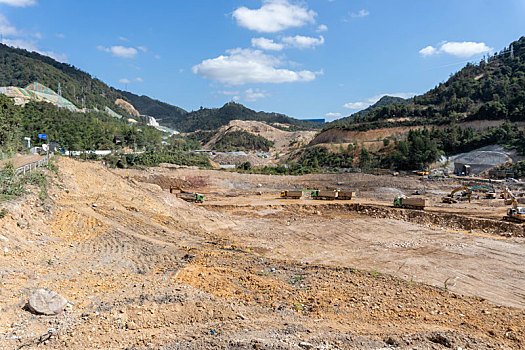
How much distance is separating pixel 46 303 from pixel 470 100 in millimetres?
81994

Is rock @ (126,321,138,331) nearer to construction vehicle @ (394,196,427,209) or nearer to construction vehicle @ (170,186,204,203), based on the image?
construction vehicle @ (170,186,204,203)

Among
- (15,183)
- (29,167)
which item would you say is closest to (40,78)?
(29,167)

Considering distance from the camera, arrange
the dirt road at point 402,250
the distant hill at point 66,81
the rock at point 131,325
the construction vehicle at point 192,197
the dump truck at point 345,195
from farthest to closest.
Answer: the distant hill at point 66,81 < the dump truck at point 345,195 < the construction vehicle at point 192,197 < the dirt road at point 402,250 < the rock at point 131,325

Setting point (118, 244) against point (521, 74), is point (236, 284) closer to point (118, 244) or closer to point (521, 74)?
point (118, 244)

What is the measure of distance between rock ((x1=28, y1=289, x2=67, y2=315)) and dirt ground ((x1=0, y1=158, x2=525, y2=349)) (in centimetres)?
13

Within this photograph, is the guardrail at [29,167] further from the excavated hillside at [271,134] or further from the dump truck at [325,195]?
the excavated hillside at [271,134]

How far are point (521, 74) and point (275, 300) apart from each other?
286 feet

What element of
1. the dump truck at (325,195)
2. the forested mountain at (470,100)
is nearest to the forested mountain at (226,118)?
the forested mountain at (470,100)

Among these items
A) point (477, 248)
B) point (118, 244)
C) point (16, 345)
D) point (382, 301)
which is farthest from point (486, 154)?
point (16, 345)

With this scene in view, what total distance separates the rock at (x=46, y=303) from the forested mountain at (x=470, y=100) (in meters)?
68.0

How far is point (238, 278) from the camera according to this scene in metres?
10.2

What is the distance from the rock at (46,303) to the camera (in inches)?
248

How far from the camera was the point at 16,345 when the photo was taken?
5.24 meters

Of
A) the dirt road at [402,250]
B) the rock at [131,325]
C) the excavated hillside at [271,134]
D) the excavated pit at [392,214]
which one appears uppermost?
the excavated hillside at [271,134]
